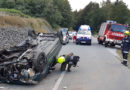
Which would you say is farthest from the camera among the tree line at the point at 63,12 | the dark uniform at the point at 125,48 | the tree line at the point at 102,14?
the tree line at the point at 102,14

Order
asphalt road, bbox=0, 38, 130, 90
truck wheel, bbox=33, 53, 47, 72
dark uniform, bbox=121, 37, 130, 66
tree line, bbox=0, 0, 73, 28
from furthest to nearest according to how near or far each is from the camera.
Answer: tree line, bbox=0, 0, 73, 28
dark uniform, bbox=121, 37, 130, 66
truck wheel, bbox=33, 53, 47, 72
asphalt road, bbox=0, 38, 130, 90

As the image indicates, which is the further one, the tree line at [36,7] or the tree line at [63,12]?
the tree line at [63,12]

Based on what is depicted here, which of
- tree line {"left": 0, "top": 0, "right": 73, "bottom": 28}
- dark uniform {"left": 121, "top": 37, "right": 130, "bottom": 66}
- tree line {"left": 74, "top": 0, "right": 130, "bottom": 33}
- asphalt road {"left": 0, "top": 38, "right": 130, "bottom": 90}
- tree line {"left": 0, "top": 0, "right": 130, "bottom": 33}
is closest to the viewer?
asphalt road {"left": 0, "top": 38, "right": 130, "bottom": 90}

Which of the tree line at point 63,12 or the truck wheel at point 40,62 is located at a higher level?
the tree line at point 63,12

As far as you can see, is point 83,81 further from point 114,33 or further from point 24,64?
point 114,33

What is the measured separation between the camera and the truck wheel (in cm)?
814

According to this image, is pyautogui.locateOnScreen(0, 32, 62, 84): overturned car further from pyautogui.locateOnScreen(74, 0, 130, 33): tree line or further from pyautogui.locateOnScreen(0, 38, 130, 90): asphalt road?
pyautogui.locateOnScreen(74, 0, 130, 33): tree line

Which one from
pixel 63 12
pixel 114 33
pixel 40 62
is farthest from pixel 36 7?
pixel 40 62

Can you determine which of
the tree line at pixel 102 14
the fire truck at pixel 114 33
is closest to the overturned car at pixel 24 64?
the fire truck at pixel 114 33

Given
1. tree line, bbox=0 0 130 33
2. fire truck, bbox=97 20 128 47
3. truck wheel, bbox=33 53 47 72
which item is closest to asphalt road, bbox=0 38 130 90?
truck wheel, bbox=33 53 47 72

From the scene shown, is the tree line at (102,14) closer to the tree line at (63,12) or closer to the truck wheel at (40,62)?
the tree line at (63,12)

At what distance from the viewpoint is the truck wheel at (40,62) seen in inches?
321

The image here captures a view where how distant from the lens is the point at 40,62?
330 inches

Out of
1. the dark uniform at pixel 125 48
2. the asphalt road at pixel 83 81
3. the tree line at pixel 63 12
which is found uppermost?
the tree line at pixel 63 12
